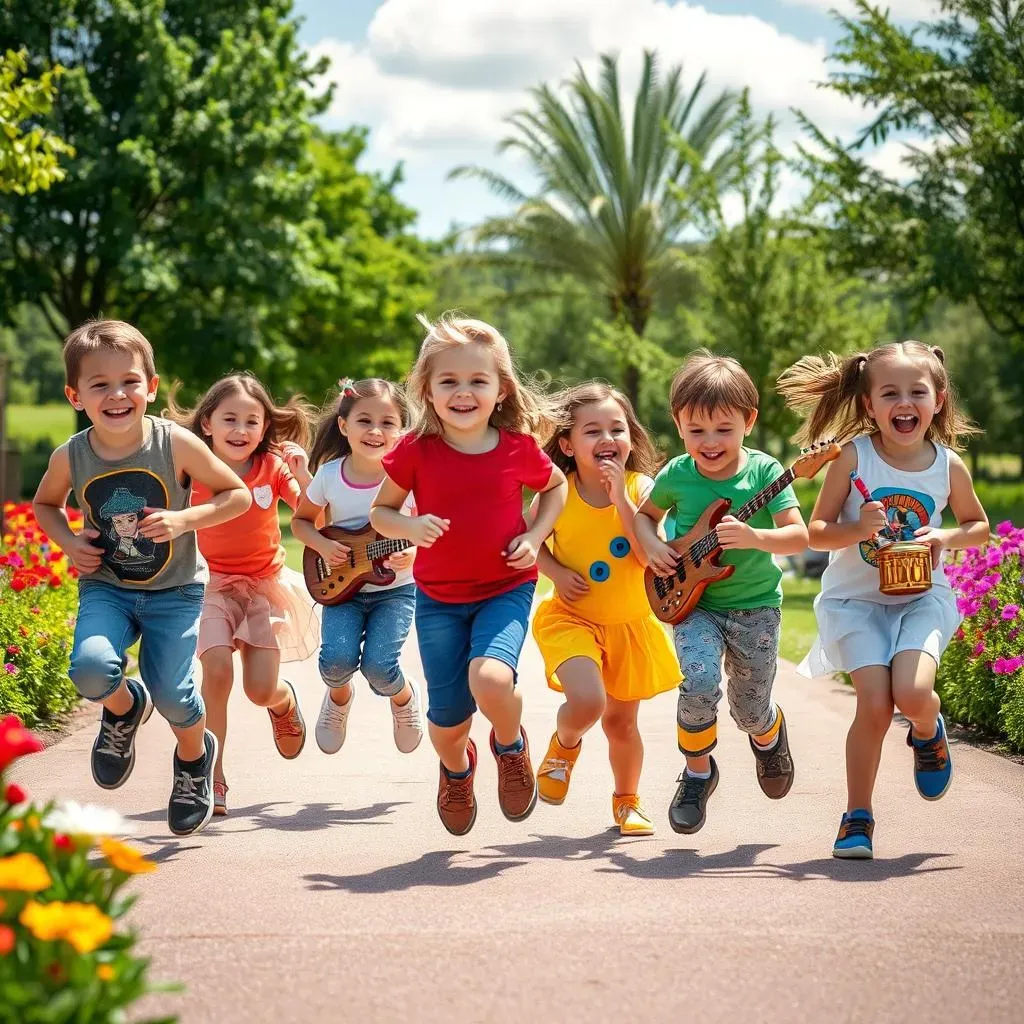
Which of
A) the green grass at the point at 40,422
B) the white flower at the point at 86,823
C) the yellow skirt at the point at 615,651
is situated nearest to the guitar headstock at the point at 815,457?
the yellow skirt at the point at 615,651

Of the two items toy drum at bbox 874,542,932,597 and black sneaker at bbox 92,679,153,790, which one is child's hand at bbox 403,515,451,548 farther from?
toy drum at bbox 874,542,932,597

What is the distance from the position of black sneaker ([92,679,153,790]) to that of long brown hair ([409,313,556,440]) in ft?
5.06

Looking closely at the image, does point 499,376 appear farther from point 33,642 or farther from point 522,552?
point 33,642

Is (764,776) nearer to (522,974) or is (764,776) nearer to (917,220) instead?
(522,974)

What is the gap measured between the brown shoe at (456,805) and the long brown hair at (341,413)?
2119 mm

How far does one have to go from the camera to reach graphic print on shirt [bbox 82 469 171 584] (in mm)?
5543

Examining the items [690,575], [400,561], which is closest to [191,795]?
[400,561]

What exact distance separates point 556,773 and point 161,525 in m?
1.85

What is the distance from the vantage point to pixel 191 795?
562 centimetres

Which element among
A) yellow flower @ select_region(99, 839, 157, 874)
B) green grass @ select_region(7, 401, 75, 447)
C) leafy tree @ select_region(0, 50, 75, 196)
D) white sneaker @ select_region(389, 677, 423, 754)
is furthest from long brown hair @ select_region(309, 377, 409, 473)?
green grass @ select_region(7, 401, 75, 447)

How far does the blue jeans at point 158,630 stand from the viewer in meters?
5.54

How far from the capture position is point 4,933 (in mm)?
2566

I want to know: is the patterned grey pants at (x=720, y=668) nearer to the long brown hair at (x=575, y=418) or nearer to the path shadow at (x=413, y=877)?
the long brown hair at (x=575, y=418)

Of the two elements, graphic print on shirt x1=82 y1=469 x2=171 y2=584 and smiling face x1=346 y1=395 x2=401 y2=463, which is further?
smiling face x1=346 y1=395 x2=401 y2=463
